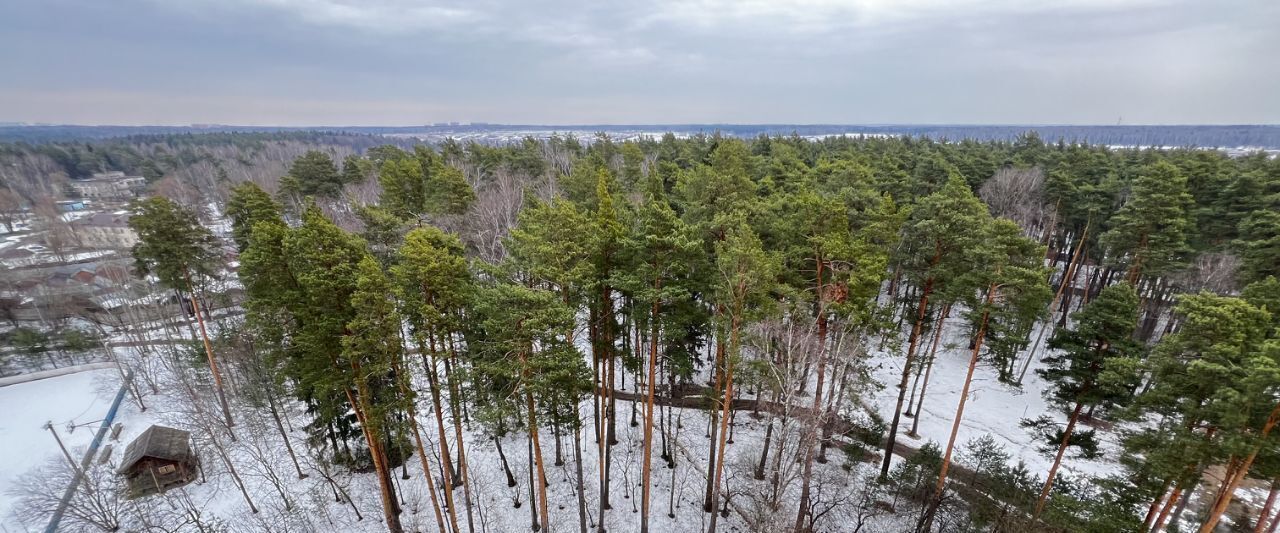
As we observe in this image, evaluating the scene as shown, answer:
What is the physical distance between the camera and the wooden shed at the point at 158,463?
19.5 m

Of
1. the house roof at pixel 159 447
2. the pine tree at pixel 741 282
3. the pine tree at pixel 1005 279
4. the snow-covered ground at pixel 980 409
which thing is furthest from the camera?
the snow-covered ground at pixel 980 409

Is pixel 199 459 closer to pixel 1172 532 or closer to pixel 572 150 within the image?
pixel 1172 532

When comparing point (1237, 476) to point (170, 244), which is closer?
point (1237, 476)

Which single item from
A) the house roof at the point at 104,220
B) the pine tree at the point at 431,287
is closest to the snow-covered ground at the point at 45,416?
the pine tree at the point at 431,287

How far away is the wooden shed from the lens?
63.9 feet

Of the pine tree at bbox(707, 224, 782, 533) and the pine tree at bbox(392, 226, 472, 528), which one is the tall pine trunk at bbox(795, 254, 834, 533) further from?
the pine tree at bbox(392, 226, 472, 528)

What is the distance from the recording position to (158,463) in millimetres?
19906

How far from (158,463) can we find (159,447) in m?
0.66

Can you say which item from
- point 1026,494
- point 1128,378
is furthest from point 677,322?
point 1026,494

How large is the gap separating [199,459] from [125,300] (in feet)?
57.9

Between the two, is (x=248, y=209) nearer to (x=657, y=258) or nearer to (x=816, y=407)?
(x=657, y=258)

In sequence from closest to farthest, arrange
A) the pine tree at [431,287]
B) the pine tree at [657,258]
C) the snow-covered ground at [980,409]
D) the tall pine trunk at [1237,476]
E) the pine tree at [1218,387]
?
the pine tree at [1218,387] < the tall pine trunk at [1237,476] < the pine tree at [431,287] < the pine tree at [657,258] < the snow-covered ground at [980,409]

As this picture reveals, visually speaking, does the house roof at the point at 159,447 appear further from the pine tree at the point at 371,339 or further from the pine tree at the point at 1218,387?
the pine tree at the point at 1218,387

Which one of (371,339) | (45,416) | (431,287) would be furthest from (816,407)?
(45,416)
